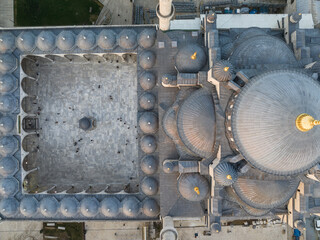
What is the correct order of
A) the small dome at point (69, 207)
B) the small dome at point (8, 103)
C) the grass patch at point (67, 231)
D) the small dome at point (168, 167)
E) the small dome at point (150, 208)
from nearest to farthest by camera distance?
the small dome at point (168, 167)
the small dome at point (150, 208)
the small dome at point (69, 207)
the small dome at point (8, 103)
the grass patch at point (67, 231)

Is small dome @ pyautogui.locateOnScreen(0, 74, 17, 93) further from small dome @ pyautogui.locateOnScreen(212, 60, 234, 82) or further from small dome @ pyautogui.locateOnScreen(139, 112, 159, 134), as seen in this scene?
small dome @ pyautogui.locateOnScreen(212, 60, 234, 82)

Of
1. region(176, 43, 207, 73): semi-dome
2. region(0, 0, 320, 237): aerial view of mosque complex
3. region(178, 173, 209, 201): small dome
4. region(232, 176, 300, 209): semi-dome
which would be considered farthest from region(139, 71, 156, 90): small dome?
region(232, 176, 300, 209): semi-dome

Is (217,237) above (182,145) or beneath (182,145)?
beneath

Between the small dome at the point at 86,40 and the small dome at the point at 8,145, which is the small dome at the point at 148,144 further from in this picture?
the small dome at the point at 8,145

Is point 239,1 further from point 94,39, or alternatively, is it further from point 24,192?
point 24,192

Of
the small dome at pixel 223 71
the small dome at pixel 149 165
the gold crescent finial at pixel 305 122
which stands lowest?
the small dome at pixel 149 165

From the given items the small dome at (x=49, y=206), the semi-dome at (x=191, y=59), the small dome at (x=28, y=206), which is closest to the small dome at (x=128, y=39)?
the semi-dome at (x=191, y=59)

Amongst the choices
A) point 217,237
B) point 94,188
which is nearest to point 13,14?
point 94,188

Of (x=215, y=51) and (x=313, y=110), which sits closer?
(x=313, y=110)
